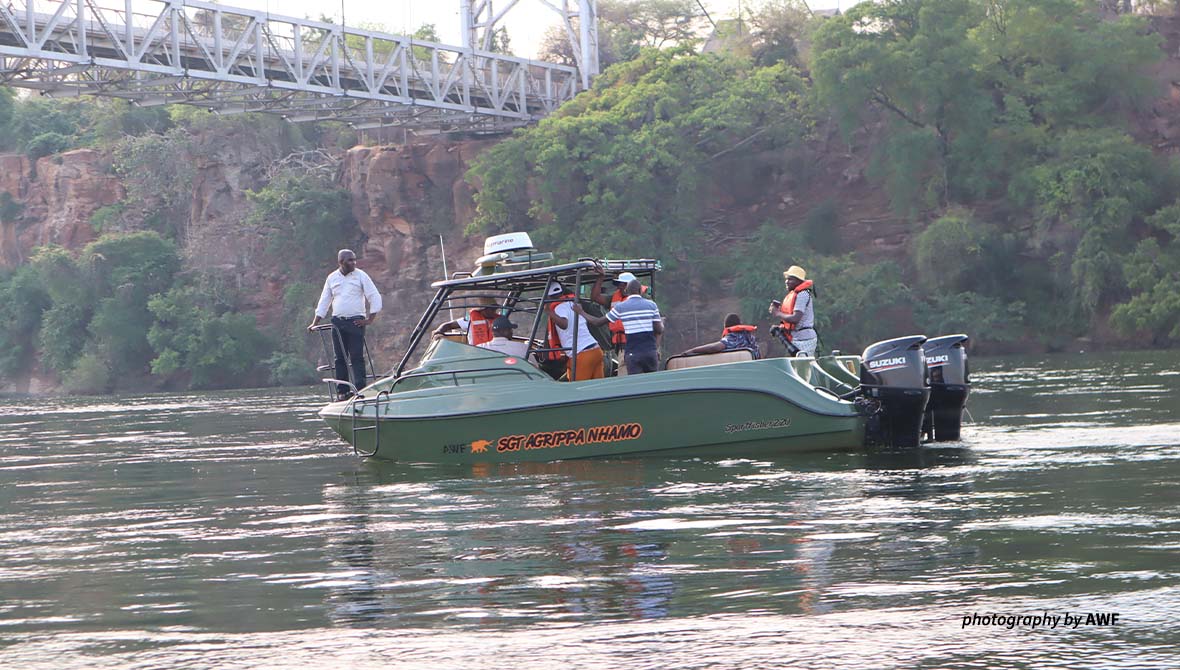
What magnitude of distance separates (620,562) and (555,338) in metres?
6.37

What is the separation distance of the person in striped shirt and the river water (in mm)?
1123

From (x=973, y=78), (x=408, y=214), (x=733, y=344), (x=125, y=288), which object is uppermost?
(x=973, y=78)

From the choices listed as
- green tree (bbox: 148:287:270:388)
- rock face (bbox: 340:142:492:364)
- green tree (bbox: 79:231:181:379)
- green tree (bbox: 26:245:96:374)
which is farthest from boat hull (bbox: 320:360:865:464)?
green tree (bbox: 26:245:96:374)

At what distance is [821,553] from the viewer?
791cm

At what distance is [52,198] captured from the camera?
6019 cm

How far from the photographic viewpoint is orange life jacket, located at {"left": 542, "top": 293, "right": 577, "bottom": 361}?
13.9 m

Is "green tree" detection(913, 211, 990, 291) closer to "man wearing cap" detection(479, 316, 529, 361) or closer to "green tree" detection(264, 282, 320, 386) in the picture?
"green tree" detection(264, 282, 320, 386)

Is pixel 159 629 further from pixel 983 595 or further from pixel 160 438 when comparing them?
pixel 160 438

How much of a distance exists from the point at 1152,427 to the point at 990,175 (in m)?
Result: 33.1

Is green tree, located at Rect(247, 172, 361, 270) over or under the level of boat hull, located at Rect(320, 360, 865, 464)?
over

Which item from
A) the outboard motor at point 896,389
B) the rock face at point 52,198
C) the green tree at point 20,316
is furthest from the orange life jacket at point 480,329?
the rock face at point 52,198

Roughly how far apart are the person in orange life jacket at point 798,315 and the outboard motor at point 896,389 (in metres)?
1.88

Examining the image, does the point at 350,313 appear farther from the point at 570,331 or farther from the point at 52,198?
the point at 52,198

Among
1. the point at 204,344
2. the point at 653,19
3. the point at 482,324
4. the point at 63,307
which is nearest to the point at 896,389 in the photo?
the point at 482,324
